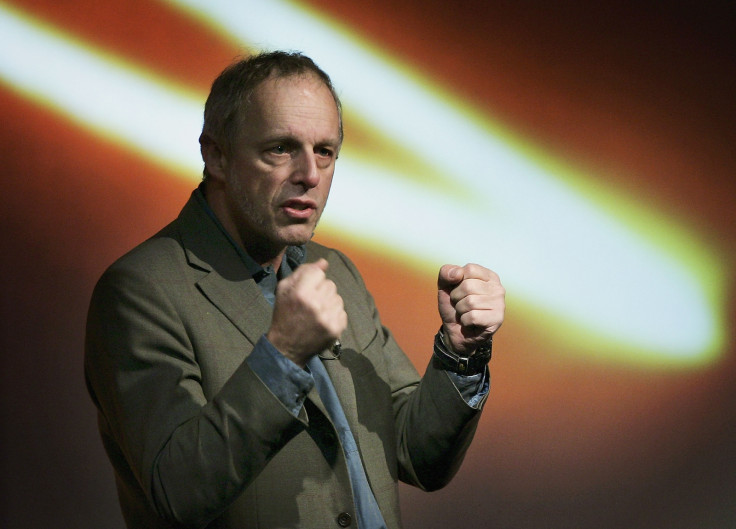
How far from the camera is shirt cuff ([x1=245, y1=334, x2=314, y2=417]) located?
130 cm

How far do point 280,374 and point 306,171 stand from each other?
422 mm

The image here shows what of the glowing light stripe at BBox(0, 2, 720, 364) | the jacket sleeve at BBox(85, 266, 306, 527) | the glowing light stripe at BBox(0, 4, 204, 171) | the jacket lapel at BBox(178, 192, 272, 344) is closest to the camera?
the jacket sleeve at BBox(85, 266, 306, 527)

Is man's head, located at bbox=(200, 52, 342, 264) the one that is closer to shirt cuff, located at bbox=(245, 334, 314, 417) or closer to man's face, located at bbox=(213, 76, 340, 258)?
man's face, located at bbox=(213, 76, 340, 258)

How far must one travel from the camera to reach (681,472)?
7.71 ft

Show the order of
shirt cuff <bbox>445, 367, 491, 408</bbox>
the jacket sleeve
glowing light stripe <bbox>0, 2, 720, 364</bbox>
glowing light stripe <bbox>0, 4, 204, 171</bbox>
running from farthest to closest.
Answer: glowing light stripe <bbox>0, 2, 720, 364</bbox>, glowing light stripe <bbox>0, 4, 204, 171</bbox>, shirt cuff <bbox>445, 367, 491, 408</bbox>, the jacket sleeve

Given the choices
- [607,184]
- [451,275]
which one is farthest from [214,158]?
[607,184]

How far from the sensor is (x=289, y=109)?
5.24 ft

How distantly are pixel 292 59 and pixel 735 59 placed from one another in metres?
1.27

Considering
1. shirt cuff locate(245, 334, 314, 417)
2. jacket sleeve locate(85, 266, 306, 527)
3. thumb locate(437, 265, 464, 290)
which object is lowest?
jacket sleeve locate(85, 266, 306, 527)

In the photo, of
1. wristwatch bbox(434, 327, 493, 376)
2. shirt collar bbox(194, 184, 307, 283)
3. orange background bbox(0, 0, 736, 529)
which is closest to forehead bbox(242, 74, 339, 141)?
shirt collar bbox(194, 184, 307, 283)

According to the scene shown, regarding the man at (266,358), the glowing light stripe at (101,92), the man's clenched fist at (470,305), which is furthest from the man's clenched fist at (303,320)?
the glowing light stripe at (101,92)

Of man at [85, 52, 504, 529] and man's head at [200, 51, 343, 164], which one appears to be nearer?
man at [85, 52, 504, 529]

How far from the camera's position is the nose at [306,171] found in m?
1.58

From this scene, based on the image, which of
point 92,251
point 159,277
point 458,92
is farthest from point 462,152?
point 159,277
